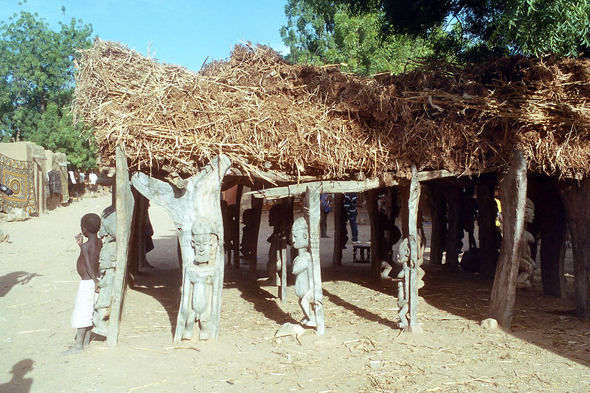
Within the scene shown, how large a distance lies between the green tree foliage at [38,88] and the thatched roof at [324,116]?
2497 centimetres

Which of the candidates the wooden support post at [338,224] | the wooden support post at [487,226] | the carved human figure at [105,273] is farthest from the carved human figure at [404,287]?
the wooden support post at [338,224]

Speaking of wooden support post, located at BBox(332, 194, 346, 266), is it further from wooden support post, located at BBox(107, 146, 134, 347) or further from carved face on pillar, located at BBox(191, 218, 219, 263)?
wooden support post, located at BBox(107, 146, 134, 347)

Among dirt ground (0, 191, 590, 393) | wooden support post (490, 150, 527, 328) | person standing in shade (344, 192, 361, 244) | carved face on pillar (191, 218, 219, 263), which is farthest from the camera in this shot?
person standing in shade (344, 192, 361, 244)

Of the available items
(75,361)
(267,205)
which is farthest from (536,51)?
(267,205)

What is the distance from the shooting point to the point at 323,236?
17.8m

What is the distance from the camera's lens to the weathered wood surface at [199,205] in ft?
19.3

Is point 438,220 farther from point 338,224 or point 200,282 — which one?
point 200,282

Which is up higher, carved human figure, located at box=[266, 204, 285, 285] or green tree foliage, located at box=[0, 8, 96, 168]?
green tree foliage, located at box=[0, 8, 96, 168]

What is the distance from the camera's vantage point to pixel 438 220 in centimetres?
1130

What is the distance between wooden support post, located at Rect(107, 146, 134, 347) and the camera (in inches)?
228

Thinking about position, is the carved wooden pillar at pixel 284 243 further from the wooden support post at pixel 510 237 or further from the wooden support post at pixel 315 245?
the wooden support post at pixel 510 237

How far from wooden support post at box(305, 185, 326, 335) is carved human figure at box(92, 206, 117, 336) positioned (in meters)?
2.49

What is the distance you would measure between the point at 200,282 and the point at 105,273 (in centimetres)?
123

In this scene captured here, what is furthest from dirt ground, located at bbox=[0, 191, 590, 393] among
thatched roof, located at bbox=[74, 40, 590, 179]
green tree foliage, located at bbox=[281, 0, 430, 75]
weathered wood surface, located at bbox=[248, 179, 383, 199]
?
green tree foliage, located at bbox=[281, 0, 430, 75]
